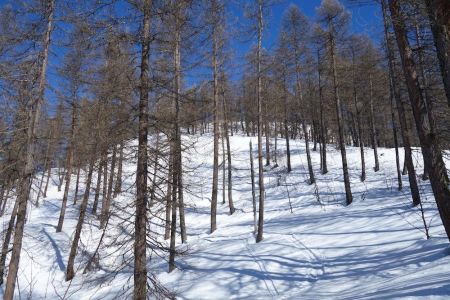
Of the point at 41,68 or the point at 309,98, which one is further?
the point at 309,98

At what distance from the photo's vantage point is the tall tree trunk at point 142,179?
615 centimetres

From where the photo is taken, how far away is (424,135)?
629cm

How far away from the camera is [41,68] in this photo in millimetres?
9602

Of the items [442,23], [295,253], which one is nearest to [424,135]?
[442,23]

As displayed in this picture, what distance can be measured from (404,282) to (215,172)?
1073 centimetres

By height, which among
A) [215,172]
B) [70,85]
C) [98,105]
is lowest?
[215,172]

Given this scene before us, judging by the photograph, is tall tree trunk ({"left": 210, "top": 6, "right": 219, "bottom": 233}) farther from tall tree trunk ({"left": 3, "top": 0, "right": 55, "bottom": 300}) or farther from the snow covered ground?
tall tree trunk ({"left": 3, "top": 0, "right": 55, "bottom": 300})

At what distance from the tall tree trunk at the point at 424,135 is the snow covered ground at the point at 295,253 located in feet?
3.95

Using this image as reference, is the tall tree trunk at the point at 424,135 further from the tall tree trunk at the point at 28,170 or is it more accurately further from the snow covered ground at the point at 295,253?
the tall tree trunk at the point at 28,170

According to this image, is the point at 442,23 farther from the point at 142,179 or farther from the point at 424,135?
the point at 142,179

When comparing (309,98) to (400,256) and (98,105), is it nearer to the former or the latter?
(98,105)

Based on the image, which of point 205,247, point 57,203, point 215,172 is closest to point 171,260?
point 205,247

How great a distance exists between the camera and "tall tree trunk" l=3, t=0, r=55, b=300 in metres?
8.39

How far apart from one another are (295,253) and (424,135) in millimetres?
5688
